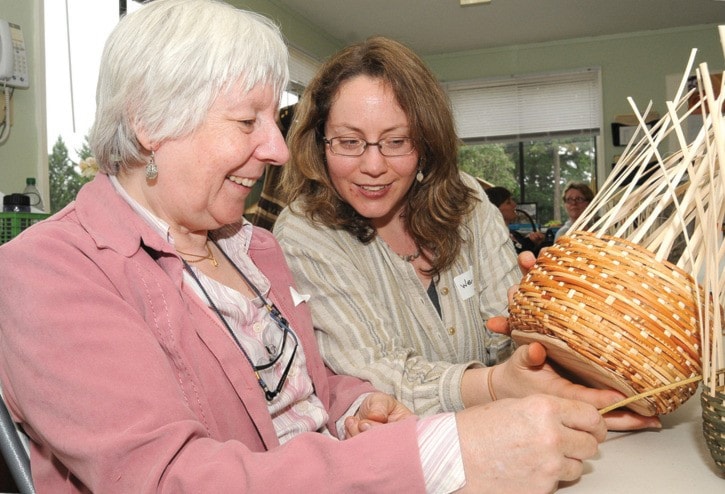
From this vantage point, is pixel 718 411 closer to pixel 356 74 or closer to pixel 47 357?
pixel 47 357

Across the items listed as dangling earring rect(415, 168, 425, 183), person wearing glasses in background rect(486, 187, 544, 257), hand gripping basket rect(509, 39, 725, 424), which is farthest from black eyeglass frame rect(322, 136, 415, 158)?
person wearing glasses in background rect(486, 187, 544, 257)

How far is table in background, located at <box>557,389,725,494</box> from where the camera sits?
2.36 feet

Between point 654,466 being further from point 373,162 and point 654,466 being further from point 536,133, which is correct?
point 536,133

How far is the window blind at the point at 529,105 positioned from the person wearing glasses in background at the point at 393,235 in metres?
6.23

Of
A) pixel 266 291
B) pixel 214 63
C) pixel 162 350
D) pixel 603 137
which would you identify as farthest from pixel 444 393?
pixel 603 137

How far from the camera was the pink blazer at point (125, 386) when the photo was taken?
2.38ft

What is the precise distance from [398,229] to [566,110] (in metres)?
6.46

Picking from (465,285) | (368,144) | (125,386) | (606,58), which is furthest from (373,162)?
(606,58)

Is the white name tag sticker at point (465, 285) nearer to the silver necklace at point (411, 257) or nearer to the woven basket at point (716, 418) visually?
the silver necklace at point (411, 257)

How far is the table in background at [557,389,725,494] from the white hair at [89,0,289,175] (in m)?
0.70

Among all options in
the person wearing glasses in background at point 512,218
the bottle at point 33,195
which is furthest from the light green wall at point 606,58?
the bottle at point 33,195

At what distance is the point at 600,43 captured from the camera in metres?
7.44

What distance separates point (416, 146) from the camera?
1560 mm

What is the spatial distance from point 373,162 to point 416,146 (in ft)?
0.41
